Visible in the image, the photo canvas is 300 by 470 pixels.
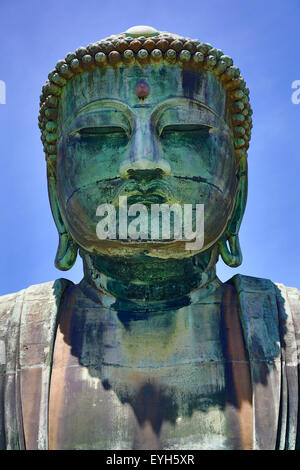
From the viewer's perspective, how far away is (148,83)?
8.68m

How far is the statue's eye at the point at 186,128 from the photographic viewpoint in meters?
8.56

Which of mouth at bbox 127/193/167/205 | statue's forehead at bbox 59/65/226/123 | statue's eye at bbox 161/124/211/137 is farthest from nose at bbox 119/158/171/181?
statue's forehead at bbox 59/65/226/123

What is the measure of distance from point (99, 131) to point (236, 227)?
1.67 m

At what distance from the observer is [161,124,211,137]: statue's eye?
337 inches

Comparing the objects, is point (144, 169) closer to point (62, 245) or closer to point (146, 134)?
point (146, 134)

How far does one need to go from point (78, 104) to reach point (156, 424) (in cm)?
303

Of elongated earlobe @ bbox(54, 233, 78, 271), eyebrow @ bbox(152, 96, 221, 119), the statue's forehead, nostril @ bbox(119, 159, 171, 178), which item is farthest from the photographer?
elongated earlobe @ bbox(54, 233, 78, 271)

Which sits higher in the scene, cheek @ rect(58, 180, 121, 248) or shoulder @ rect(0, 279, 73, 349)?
cheek @ rect(58, 180, 121, 248)

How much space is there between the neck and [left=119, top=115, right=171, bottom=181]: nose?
748mm

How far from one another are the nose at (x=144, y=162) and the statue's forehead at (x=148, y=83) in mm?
414

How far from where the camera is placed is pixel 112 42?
8.79 m

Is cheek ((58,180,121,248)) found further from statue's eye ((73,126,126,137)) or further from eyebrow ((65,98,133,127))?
eyebrow ((65,98,133,127))

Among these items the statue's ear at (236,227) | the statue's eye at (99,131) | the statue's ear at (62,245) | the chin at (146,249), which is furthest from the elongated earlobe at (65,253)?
the statue's ear at (236,227)

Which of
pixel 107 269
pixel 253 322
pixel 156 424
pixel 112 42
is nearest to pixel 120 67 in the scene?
pixel 112 42
